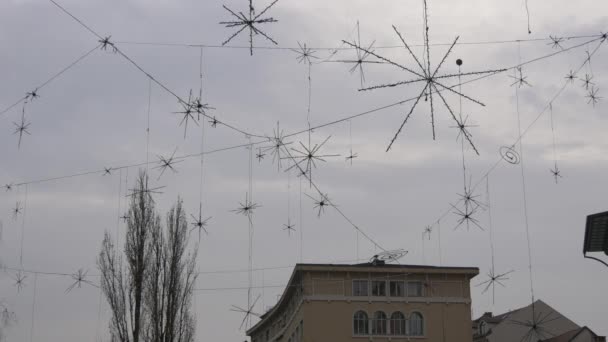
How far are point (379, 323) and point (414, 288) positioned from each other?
337cm

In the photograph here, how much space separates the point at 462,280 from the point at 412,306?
3.88 metres

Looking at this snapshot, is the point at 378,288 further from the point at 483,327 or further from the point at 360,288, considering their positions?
the point at 483,327

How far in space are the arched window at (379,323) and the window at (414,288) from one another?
243cm

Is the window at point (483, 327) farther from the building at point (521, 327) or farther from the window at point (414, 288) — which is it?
the window at point (414, 288)

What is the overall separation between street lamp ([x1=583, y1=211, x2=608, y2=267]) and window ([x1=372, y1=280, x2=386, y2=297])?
3961 cm

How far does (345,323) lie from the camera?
190 ft

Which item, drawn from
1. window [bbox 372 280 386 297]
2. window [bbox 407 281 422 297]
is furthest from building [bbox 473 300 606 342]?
window [bbox 372 280 386 297]

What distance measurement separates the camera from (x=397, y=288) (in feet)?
195

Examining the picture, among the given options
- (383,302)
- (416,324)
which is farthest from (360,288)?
(416,324)

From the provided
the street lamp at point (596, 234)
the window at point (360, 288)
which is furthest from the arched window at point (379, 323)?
the street lamp at point (596, 234)

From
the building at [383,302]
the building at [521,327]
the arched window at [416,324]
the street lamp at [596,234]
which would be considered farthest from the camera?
the building at [521,327]

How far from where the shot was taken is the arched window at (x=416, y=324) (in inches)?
2306

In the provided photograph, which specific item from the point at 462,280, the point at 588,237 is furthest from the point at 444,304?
the point at 588,237

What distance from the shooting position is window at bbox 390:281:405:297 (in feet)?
194
